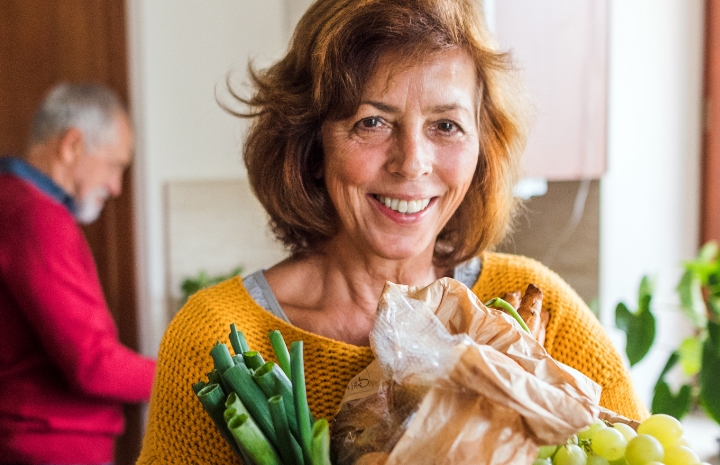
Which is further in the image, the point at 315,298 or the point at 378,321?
the point at 315,298

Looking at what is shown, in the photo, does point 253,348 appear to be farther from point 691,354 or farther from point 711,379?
point 691,354

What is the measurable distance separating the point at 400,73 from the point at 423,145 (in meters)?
0.11

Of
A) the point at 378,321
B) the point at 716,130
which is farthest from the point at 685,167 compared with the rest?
the point at 378,321

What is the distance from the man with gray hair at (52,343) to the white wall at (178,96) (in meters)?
0.56

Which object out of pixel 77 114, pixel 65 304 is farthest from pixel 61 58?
pixel 65 304

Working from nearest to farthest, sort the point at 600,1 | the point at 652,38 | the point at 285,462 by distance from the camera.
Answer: the point at 285,462
the point at 600,1
the point at 652,38

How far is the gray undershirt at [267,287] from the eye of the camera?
1086 mm

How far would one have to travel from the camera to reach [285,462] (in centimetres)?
59

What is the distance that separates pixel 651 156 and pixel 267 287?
1199mm

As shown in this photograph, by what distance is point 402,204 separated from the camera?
3.32 ft

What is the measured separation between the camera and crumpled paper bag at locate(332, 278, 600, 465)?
20.6 inches

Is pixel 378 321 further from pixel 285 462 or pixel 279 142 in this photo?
pixel 279 142

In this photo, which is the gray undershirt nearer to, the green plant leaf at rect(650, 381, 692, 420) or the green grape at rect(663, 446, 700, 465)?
the green plant leaf at rect(650, 381, 692, 420)

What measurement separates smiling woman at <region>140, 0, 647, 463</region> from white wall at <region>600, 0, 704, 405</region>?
0.66 meters
